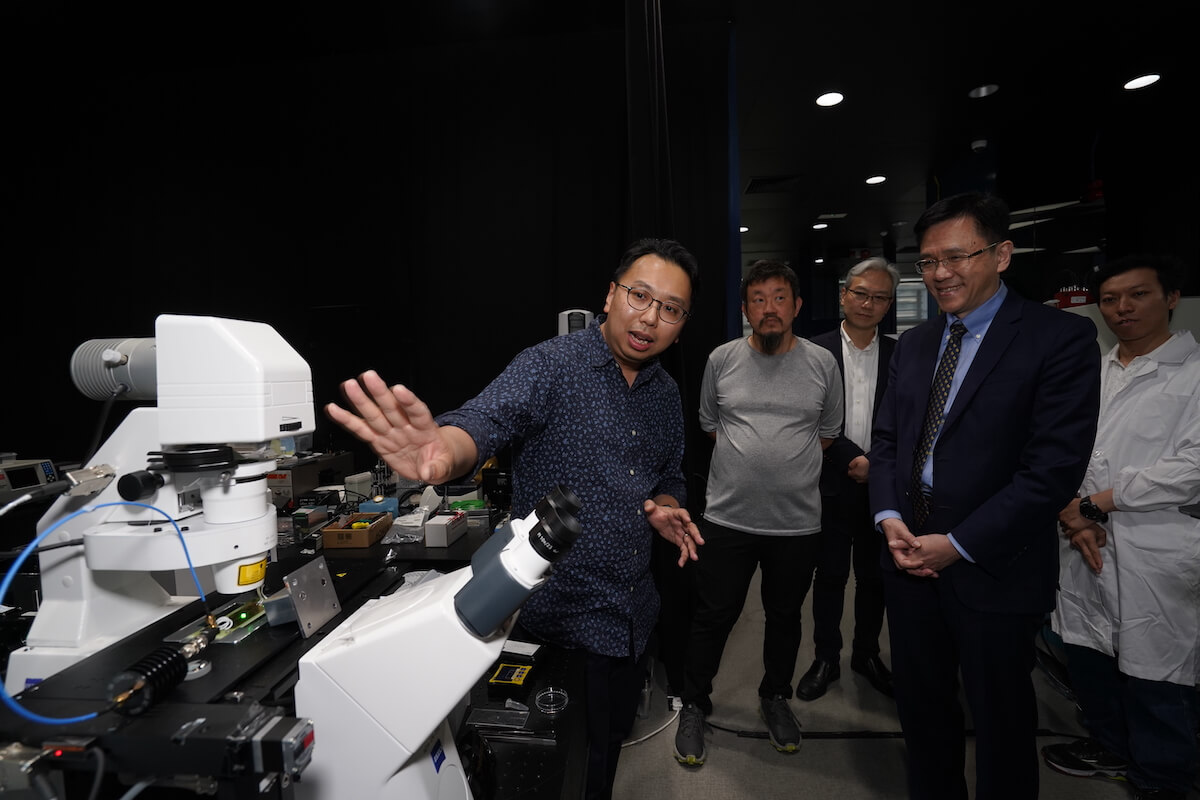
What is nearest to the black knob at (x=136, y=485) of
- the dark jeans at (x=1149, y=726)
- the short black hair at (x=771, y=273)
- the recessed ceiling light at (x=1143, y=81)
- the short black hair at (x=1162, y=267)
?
Result: the short black hair at (x=771, y=273)

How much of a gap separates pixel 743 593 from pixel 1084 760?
128 cm

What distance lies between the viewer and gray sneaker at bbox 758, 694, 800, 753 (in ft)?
6.40

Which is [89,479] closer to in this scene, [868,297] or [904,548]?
[904,548]

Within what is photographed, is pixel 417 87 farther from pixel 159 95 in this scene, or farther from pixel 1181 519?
pixel 1181 519

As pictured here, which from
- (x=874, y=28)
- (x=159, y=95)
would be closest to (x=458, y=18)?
(x=159, y=95)

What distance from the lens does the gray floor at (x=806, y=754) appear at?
5.81 feet

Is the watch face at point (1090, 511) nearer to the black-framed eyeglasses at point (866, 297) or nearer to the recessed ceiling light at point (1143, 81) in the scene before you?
the black-framed eyeglasses at point (866, 297)

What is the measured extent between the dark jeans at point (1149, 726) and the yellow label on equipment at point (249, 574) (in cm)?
251

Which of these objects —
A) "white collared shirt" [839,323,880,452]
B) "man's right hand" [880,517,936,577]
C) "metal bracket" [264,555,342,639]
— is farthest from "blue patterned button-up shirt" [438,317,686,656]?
"white collared shirt" [839,323,880,452]

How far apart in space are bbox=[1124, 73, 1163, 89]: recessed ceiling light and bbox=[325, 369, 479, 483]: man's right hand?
4.43 m

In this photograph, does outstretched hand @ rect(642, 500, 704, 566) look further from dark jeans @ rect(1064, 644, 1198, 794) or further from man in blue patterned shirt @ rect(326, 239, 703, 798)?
dark jeans @ rect(1064, 644, 1198, 794)

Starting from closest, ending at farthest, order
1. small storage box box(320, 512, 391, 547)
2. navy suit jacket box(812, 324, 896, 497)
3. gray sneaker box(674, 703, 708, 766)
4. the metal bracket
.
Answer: the metal bracket → small storage box box(320, 512, 391, 547) → gray sneaker box(674, 703, 708, 766) → navy suit jacket box(812, 324, 896, 497)

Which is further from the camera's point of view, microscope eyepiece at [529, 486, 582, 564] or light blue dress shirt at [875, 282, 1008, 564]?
light blue dress shirt at [875, 282, 1008, 564]

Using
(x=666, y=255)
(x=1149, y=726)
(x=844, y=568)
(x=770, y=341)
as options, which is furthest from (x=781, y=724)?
(x=666, y=255)
